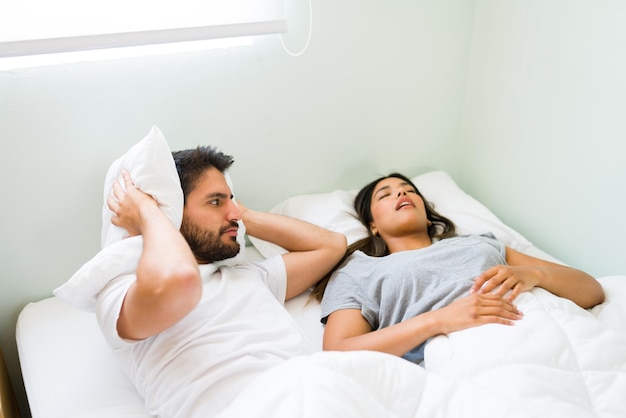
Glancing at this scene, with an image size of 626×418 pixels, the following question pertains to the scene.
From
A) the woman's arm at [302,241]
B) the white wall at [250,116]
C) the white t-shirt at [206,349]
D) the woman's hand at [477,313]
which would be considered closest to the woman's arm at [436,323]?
the woman's hand at [477,313]

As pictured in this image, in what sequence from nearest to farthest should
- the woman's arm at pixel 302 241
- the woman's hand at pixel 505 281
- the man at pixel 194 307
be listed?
the man at pixel 194 307, the woman's hand at pixel 505 281, the woman's arm at pixel 302 241

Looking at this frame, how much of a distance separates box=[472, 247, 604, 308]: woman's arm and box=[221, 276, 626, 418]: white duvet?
5 centimetres

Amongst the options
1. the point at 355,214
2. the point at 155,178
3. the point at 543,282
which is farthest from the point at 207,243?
the point at 543,282

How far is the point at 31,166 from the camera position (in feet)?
4.92

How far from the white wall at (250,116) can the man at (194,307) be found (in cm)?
27

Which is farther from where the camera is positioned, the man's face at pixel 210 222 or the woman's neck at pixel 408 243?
the woman's neck at pixel 408 243

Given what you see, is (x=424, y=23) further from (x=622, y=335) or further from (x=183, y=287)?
(x=183, y=287)

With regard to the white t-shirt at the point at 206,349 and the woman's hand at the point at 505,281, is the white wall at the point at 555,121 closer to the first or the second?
the woman's hand at the point at 505,281

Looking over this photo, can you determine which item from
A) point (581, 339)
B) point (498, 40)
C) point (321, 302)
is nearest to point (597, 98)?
point (498, 40)

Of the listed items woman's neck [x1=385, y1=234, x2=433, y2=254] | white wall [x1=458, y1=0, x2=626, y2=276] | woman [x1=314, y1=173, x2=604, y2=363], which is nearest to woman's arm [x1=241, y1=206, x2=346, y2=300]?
woman [x1=314, y1=173, x2=604, y2=363]

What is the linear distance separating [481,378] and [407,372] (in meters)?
0.20

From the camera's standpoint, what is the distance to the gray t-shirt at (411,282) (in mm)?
1433

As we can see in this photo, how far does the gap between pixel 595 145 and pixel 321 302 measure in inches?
37.3

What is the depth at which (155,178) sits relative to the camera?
1.33 metres
